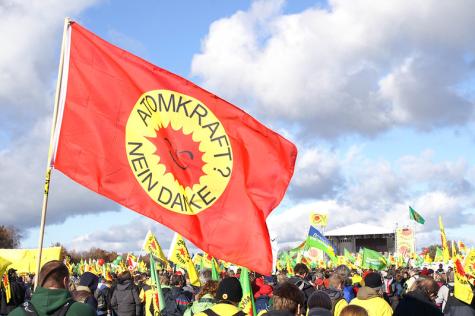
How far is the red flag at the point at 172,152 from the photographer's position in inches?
269

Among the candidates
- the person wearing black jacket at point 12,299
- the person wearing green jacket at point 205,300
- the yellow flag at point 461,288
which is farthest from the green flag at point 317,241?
the person wearing green jacket at point 205,300

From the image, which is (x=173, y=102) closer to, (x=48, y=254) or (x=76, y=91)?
(x=76, y=91)

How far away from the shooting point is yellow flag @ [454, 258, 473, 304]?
32.6ft

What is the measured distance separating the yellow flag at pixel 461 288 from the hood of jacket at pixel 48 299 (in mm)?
6988

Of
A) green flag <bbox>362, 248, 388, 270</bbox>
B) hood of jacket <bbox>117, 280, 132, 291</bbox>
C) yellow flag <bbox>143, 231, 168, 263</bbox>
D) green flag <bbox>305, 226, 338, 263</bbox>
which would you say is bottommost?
hood of jacket <bbox>117, 280, 132, 291</bbox>

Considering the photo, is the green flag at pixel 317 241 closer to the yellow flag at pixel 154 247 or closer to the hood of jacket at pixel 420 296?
the yellow flag at pixel 154 247

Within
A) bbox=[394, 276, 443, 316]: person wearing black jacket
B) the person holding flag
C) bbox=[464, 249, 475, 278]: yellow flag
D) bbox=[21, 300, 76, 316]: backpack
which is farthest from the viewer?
bbox=[464, 249, 475, 278]: yellow flag

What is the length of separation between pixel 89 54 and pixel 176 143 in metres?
1.38

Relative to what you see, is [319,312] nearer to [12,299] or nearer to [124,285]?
[124,285]

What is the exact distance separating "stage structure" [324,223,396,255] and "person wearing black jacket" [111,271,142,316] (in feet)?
268

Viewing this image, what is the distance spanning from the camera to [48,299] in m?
4.58

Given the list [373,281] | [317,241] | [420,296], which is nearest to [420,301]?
[420,296]

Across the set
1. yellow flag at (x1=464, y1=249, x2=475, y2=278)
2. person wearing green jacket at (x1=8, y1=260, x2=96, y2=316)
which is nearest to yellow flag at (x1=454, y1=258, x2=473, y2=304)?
yellow flag at (x1=464, y1=249, x2=475, y2=278)

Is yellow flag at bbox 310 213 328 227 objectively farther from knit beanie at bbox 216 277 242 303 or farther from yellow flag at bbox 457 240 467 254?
knit beanie at bbox 216 277 242 303
